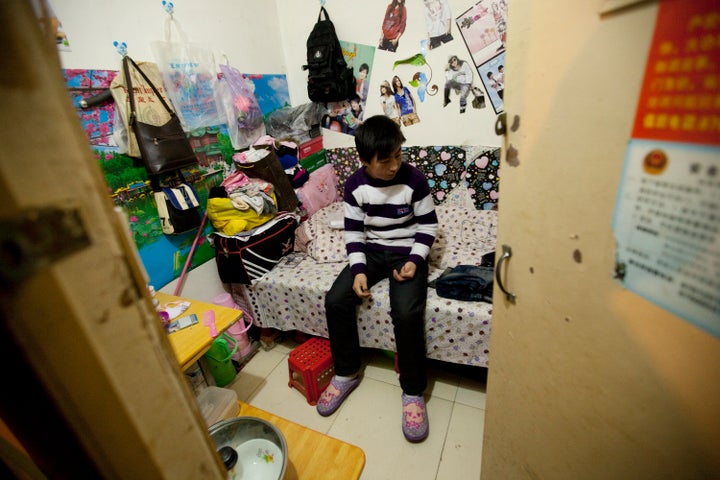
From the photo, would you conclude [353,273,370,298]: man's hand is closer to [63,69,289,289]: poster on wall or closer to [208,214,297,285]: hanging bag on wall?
[208,214,297,285]: hanging bag on wall

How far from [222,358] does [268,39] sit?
7.54ft

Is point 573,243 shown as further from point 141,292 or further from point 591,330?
point 141,292

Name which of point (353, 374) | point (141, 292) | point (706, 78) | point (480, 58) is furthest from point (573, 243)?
point (480, 58)

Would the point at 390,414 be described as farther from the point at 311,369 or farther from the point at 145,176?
the point at 145,176

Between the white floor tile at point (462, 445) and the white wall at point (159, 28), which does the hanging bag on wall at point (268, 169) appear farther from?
the white floor tile at point (462, 445)

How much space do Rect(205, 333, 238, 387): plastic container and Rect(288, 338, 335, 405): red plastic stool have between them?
351mm

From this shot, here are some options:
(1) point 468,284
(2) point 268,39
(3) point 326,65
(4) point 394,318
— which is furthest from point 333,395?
(2) point 268,39

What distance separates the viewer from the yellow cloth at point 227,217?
Answer: 5.92 feet

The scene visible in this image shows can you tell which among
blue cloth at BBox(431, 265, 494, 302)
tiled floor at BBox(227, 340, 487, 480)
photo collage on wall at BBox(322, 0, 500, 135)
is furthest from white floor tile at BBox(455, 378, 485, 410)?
photo collage on wall at BBox(322, 0, 500, 135)

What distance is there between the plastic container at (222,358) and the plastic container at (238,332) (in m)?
0.05

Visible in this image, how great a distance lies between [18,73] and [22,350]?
167 millimetres

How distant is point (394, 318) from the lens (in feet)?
4.82

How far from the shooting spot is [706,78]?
0.34 m

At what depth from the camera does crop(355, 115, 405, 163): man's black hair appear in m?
1.35
